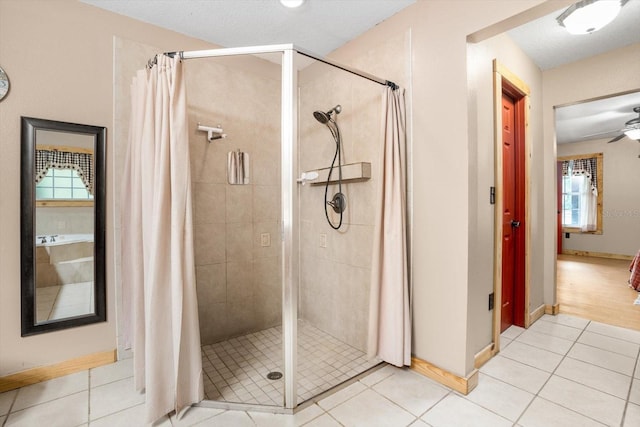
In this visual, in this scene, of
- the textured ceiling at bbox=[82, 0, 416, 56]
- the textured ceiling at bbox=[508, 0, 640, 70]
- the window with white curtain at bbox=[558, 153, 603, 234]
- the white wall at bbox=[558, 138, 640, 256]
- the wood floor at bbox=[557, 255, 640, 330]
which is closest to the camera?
the textured ceiling at bbox=[82, 0, 416, 56]

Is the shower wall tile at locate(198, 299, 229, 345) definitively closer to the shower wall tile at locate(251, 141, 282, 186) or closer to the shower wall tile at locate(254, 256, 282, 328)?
the shower wall tile at locate(254, 256, 282, 328)

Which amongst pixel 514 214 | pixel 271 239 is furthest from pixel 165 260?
pixel 514 214

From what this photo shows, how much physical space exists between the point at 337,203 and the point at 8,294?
2.24 metres

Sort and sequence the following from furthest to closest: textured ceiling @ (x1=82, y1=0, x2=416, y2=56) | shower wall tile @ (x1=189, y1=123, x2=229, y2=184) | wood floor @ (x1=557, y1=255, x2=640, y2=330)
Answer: wood floor @ (x1=557, y1=255, x2=640, y2=330)
shower wall tile @ (x1=189, y1=123, x2=229, y2=184)
textured ceiling @ (x1=82, y1=0, x2=416, y2=56)

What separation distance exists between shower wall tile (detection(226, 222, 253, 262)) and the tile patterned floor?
1.06 m

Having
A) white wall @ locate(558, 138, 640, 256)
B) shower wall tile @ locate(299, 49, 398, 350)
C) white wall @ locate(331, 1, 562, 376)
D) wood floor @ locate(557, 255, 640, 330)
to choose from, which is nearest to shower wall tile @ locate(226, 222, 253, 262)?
shower wall tile @ locate(299, 49, 398, 350)

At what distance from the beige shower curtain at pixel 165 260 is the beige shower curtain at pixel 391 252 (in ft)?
3.79

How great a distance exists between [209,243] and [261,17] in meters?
1.80

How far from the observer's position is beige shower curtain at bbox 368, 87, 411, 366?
1935 mm

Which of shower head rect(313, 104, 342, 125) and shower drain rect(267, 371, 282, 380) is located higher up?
shower head rect(313, 104, 342, 125)

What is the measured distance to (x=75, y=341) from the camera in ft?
6.48

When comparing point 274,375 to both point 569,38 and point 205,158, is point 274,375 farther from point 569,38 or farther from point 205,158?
point 569,38

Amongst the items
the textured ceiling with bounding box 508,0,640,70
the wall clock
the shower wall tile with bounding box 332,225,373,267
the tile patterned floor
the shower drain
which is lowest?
the shower drain

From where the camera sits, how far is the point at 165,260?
153 cm
